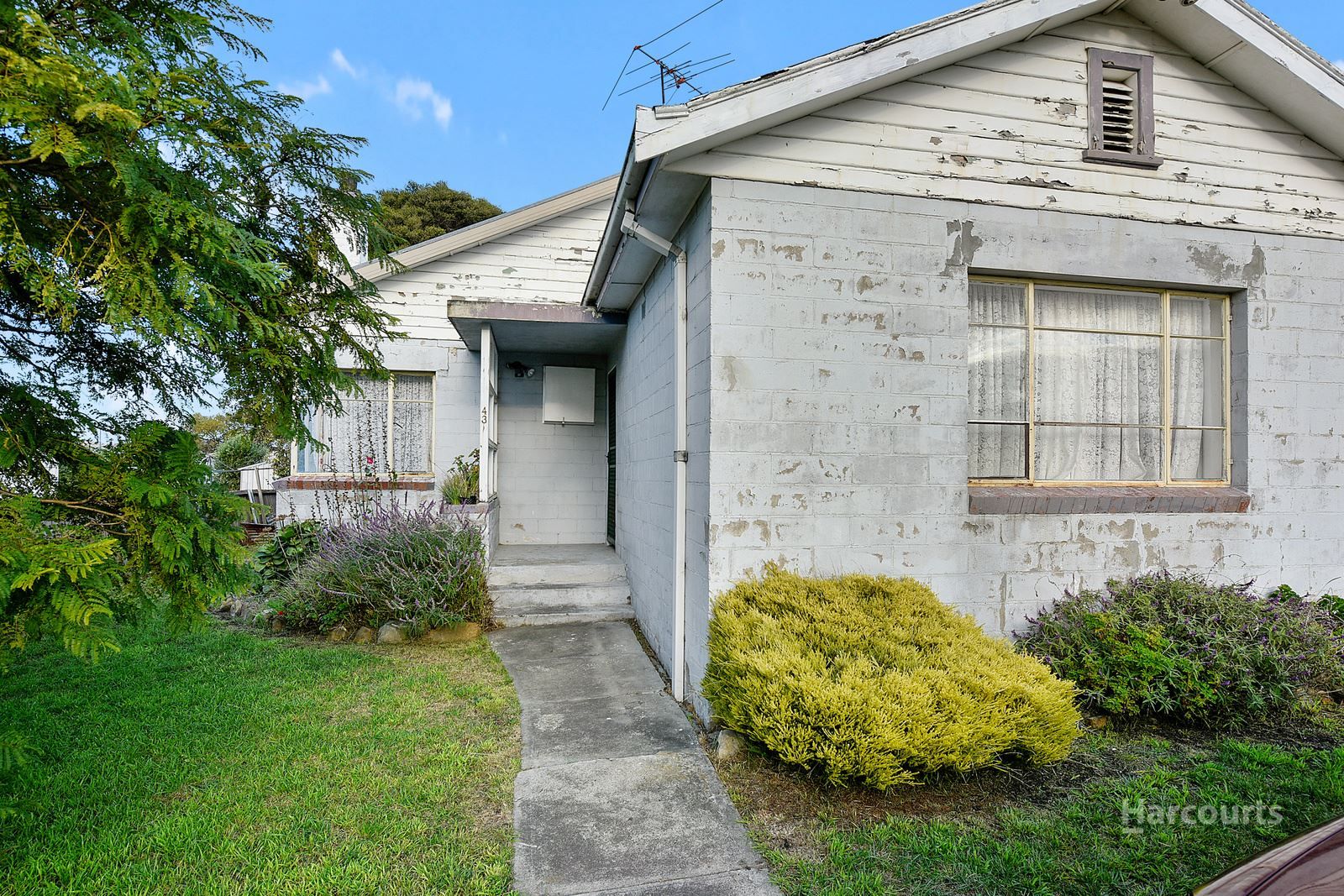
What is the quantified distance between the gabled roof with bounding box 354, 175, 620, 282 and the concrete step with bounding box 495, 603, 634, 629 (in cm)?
509

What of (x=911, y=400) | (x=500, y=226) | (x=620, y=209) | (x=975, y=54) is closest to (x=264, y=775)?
(x=620, y=209)

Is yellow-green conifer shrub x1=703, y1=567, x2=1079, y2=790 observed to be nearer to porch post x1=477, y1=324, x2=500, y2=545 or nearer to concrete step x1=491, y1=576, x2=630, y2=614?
concrete step x1=491, y1=576, x2=630, y2=614

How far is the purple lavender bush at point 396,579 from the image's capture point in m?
6.23

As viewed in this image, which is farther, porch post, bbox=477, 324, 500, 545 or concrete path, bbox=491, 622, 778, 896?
porch post, bbox=477, 324, 500, 545

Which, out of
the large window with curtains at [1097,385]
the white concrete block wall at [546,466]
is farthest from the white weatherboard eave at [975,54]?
the white concrete block wall at [546,466]

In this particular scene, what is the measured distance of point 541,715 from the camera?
14.4ft

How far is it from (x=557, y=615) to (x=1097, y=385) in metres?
5.00

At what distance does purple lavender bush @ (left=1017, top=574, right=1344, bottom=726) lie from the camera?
13.2 feet

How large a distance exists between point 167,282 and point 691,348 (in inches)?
117

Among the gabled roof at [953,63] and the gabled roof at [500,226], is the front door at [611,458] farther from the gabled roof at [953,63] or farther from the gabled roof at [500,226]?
the gabled roof at [953,63]

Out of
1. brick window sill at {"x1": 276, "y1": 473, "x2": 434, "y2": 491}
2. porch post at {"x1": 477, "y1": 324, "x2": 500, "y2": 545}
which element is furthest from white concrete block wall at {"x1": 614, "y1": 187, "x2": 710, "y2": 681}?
brick window sill at {"x1": 276, "y1": 473, "x2": 434, "y2": 491}

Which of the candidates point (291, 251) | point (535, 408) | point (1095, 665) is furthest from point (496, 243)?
point (1095, 665)

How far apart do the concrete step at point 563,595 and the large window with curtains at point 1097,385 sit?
3815 millimetres

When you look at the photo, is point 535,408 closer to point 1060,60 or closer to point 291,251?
point 291,251
